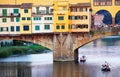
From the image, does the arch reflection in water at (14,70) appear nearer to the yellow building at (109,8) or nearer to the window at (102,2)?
the yellow building at (109,8)

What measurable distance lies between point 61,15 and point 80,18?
1802mm

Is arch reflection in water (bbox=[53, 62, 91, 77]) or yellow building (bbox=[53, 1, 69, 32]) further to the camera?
yellow building (bbox=[53, 1, 69, 32])

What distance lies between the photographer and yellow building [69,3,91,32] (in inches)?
2215

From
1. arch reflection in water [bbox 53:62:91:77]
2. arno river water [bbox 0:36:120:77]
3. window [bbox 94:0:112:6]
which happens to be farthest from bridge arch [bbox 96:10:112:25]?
arch reflection in water [bbox 53:62:91:77]

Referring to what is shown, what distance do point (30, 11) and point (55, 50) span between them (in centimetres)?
461

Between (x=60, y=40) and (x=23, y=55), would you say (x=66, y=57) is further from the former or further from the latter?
(x=23, y=55)

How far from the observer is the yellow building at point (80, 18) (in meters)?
56.2

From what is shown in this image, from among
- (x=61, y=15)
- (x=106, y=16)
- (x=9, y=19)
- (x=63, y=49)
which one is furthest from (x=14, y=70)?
(x=106, y=16)

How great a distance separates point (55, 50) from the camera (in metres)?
55.8

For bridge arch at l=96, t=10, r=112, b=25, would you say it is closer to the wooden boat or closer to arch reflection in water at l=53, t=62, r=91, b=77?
arch reflection in water at l=53, t=62, r=91, b=77

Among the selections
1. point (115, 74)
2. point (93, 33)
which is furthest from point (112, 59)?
point (115, 74)

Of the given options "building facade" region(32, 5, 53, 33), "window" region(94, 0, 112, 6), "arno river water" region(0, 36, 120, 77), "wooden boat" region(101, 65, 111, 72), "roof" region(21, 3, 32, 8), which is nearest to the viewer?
"arno river water" region(0, 36, 120, 77)

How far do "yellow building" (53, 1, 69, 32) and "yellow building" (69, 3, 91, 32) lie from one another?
2.00ft

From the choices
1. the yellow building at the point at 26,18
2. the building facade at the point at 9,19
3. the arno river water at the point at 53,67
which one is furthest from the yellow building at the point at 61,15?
the building facade at the point at 9,19
